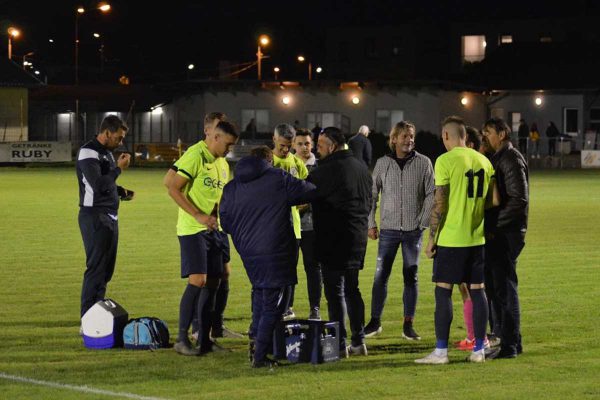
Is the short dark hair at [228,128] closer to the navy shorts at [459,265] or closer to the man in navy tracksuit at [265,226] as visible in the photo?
the man in navy tracksuit at [265,226]

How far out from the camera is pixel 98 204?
10.3 metres

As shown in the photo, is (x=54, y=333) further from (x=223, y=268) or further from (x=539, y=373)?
Answer: (x=539, y=373)

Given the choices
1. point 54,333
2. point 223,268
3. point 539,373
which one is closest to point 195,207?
point 223,268

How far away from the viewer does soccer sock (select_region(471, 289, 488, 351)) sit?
9227 mm

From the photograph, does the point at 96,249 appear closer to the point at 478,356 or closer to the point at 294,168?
the point at 294,168

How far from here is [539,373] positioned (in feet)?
29.0

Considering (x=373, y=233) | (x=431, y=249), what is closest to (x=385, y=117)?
(x=373, y=233)

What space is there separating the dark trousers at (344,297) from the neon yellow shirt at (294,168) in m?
1.25

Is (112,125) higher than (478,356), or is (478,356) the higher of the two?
(112,125)

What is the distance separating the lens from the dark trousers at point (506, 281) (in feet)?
31.2

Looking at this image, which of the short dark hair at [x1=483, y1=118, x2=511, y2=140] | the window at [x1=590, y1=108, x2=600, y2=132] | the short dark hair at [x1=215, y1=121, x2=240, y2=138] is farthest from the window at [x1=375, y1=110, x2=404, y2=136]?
the short dark hair at [x1=215, y1=121, x2=240, y2=138]

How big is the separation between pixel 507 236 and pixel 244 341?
2.41 m

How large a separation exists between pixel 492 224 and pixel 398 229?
134 centimetres

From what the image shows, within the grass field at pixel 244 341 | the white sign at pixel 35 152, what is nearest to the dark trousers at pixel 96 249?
the grass field at pixel 244 341
